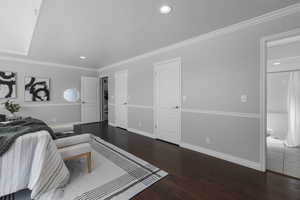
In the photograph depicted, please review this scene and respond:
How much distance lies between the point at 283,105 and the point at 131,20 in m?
5.29

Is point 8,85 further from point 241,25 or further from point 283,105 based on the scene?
point 283,105

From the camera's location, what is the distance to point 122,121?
5.41m

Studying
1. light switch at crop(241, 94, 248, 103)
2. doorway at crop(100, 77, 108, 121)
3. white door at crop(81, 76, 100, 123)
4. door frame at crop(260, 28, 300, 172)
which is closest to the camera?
door frame at crop(260, 28, 300, 172)

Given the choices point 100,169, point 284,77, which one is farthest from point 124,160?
point 284,77

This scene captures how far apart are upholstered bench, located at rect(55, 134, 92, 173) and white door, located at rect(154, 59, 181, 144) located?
2.11m

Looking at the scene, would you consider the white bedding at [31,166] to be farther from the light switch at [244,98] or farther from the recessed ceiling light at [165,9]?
the light switch at [244,98]

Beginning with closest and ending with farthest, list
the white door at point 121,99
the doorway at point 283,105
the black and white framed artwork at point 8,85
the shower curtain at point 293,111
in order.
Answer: the doorway at point 283,105 < the shower curtain at point 293,111 < the black and white framed artwork at point 8,85 < the white door at point 121,99

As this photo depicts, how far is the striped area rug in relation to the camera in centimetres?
178

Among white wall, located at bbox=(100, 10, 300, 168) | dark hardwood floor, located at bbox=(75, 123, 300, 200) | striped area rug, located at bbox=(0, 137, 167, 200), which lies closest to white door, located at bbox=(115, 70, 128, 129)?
white wall, located at bbox=(100, 10, 300, 168)

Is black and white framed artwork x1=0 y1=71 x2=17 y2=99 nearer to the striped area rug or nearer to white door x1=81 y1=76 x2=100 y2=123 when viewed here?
white door x1=81 y1=76 x2=100 y2=123

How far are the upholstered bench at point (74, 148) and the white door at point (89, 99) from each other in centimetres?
416

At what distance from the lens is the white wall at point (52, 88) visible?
15.9 ft

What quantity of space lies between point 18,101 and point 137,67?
168 inches

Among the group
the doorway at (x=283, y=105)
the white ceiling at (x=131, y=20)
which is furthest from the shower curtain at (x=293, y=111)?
the white ceiling at (x=131, y=20)
